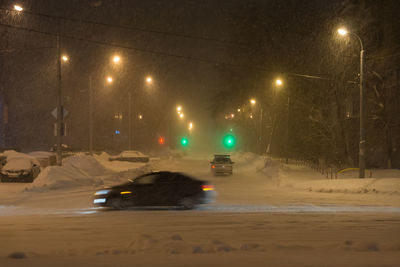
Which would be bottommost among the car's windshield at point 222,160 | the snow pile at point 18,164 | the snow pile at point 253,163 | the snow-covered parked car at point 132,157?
the snow pile at point 253,163

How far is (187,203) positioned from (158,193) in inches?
42.3

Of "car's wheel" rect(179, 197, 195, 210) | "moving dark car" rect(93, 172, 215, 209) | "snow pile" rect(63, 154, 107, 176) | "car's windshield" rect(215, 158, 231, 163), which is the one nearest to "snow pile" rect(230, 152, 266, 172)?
"car's windshield" rect(215, 158, 231, 163)

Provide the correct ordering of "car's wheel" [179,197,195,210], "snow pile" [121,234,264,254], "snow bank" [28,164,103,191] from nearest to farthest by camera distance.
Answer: "snow pile" [121,234,264,254] < "car's wheel" [179,197,195,210] < "snow bank" [28,164,103,191]

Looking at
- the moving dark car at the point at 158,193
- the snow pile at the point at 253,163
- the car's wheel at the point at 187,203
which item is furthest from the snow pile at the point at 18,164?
the snow pile at the point at 253,163

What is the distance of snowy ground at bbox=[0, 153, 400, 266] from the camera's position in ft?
27.1

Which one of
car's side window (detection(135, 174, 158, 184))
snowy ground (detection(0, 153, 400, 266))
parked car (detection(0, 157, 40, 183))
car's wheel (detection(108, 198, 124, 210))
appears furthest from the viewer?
parked car (detection(0, 157, 40, 183))

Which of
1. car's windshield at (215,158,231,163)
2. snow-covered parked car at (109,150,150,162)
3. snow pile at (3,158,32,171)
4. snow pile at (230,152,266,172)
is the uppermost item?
snow pile at (3,158,32,171)

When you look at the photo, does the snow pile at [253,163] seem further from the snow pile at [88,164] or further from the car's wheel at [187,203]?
the car's wheel at [187,203]

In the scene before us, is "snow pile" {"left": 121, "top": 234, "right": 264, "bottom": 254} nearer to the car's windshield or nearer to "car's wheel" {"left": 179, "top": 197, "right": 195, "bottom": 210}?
"car's wheel" {"left": 179, "top": 197, "right": 195, "bottom": 210}

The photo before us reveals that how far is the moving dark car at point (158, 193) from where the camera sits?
51.1 feet

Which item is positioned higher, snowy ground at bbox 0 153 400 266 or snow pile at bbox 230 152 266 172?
snowy ground at bbox 0 153 400 266

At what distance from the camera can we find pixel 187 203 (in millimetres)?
15859

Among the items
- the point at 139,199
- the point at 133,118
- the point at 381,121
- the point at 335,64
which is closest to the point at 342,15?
the point at 335,64

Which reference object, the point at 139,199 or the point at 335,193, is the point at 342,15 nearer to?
the point at 335,193
